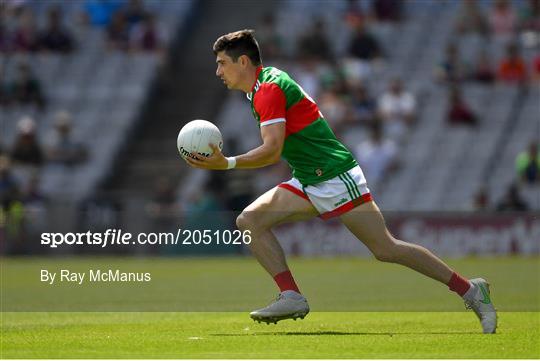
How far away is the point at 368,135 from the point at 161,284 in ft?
38.0

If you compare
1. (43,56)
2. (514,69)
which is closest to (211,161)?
(514,69)

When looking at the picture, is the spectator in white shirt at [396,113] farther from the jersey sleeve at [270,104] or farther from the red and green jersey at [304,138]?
the jersey sleeve at [270,104]

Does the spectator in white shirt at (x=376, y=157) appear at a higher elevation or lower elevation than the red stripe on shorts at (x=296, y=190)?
lower

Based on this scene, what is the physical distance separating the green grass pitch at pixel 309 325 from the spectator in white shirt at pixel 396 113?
894cm

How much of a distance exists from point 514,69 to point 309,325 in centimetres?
1914

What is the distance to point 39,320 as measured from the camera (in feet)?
45.6

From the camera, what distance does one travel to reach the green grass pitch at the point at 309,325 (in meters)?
10.4

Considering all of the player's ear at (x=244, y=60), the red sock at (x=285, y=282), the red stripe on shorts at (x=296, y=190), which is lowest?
the red sock at (x=285, y=282)

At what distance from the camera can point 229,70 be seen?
1216 centimetres

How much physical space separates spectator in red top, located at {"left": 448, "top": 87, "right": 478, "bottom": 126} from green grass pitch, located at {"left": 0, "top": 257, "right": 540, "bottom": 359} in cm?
883

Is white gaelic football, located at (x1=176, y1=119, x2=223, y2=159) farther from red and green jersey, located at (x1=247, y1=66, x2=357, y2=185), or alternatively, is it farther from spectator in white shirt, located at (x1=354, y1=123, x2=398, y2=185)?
spectator in white shirt, located at (x1=354, y1=123, x2=398, y2=185)

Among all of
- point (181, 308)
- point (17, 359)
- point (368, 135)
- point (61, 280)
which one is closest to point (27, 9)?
point (368, 135)

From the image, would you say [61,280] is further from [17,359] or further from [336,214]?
[17,359]

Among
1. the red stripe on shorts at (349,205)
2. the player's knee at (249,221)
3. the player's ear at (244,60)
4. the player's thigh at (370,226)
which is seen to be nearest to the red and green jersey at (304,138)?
the player's ear at (244,60)
